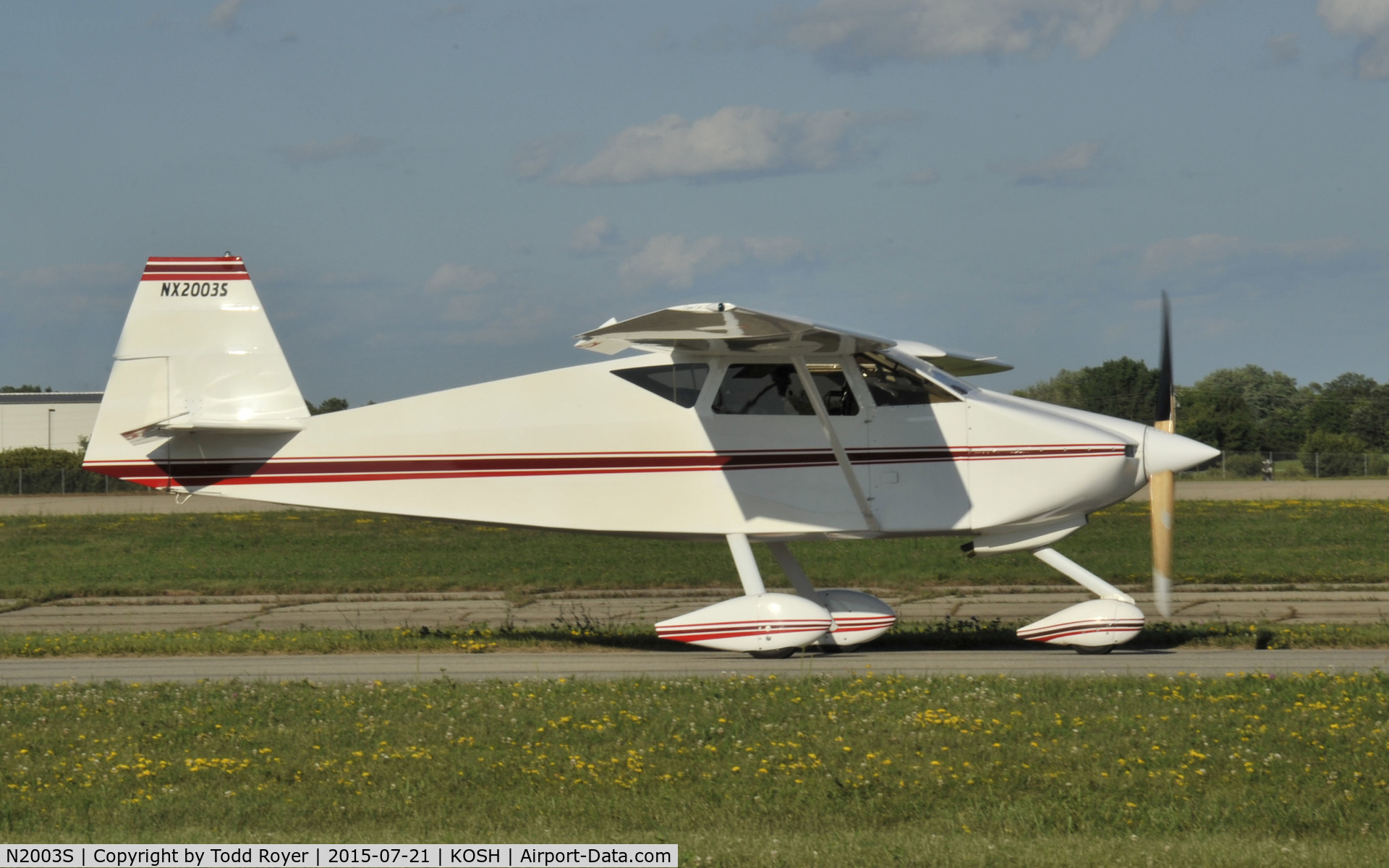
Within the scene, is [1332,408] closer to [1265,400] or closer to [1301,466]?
[1265,400]

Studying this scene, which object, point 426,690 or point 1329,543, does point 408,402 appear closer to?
point 426,690

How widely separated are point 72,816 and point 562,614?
924 centimetres

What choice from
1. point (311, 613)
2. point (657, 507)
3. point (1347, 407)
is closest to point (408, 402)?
point (657, 507)

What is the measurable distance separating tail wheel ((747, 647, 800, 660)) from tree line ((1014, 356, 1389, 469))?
50258mm

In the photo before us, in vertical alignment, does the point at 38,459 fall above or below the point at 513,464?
above

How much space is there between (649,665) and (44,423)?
7832cm

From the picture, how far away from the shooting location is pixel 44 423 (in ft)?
254

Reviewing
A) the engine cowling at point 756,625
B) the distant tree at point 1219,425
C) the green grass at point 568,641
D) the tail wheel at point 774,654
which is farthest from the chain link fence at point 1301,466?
the engine cowling at point 756,625

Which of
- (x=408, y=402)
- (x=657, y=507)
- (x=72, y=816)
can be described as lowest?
(x=72, y=816)

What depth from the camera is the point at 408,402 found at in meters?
11.7

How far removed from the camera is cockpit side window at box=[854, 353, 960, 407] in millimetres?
11172

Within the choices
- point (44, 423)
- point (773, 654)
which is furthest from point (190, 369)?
point (44, 423)

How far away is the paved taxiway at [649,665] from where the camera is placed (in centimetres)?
987
